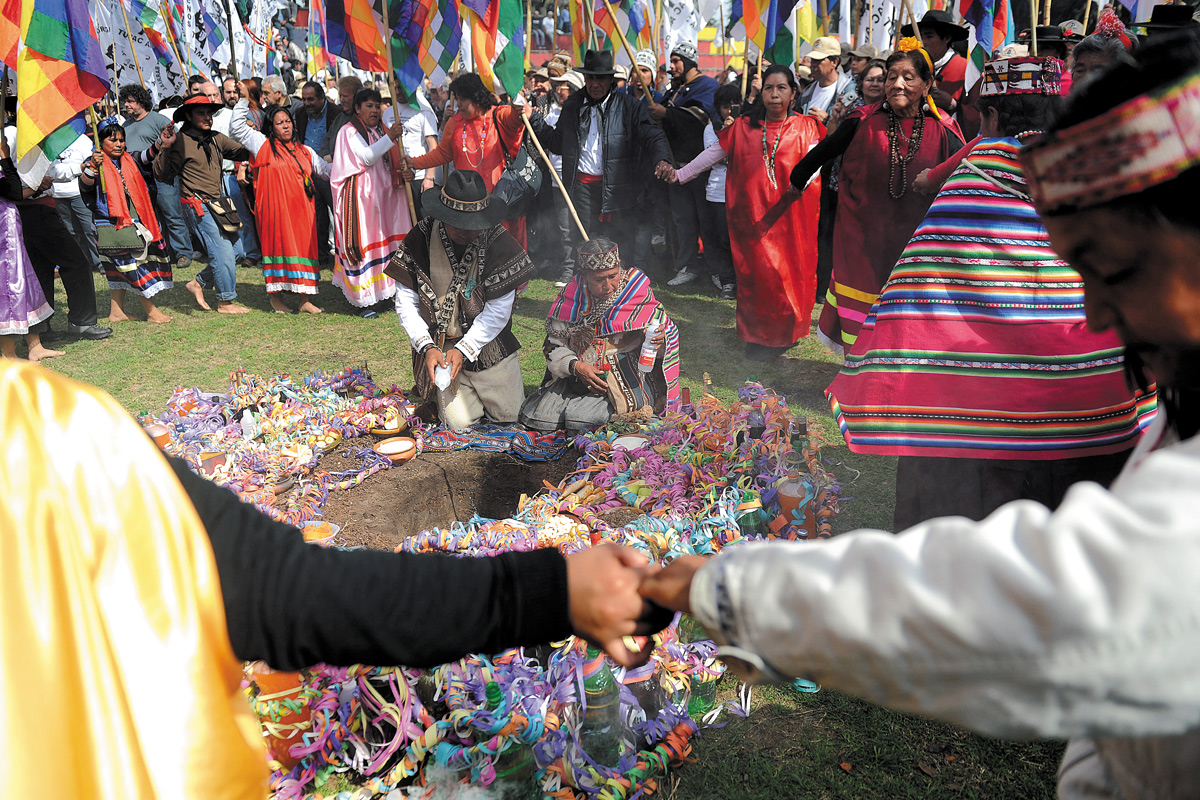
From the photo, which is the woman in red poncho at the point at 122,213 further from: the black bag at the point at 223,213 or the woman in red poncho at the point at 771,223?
the woman in red poncho at the point at 771,223

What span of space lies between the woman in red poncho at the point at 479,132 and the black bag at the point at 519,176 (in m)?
0.04

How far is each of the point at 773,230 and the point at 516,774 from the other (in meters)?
4.83

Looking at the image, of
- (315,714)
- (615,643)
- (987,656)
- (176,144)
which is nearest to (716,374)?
(315,714)

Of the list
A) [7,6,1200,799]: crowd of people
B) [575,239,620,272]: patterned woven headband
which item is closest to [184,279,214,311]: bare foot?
[7,6,1200,799]: crowd of people

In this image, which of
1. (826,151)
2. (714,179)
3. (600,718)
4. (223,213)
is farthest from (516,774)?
(223,213)

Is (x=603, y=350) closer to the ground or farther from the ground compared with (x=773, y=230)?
closer to the ground

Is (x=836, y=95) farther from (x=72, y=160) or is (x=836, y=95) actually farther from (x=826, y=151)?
(x=72, y=160)

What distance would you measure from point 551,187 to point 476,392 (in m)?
4.96

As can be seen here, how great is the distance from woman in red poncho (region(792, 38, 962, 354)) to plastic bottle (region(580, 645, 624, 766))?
3132mm

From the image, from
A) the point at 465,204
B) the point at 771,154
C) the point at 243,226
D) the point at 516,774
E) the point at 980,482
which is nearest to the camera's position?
the point at 516,774

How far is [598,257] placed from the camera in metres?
4.80

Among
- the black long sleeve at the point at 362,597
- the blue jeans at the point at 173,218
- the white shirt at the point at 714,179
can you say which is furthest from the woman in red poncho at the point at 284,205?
the black long sleeve at the point at 362,597

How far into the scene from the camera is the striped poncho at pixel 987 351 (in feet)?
8.25

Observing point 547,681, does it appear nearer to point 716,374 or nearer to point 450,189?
point 450,189
